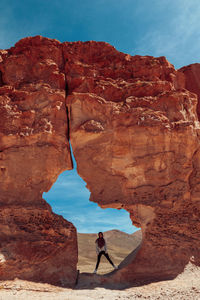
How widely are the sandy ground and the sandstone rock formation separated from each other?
413mm

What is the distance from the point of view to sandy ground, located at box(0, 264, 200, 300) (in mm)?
6070

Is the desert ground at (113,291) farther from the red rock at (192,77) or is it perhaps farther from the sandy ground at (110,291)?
the red rock at (192,77)

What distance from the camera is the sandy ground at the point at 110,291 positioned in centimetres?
607

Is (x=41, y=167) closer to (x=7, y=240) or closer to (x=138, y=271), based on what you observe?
(x=7, y=240)

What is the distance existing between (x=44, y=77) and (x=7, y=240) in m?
5.96

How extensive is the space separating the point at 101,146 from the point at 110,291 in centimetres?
451

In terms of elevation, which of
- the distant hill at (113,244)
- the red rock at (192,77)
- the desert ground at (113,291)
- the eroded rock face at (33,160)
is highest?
the red rock at (192,77)

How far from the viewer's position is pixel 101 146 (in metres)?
9.34

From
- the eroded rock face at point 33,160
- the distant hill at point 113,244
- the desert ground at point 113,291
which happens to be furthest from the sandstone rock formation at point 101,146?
the distant hill at point 113,244

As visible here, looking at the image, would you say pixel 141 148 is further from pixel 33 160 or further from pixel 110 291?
pixel 110 291

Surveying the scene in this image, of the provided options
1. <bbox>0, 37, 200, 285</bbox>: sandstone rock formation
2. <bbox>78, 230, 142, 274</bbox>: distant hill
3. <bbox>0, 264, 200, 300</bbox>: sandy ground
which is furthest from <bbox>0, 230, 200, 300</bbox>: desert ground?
<bbox>78, 230, 142, 274</bbox>: distant hill

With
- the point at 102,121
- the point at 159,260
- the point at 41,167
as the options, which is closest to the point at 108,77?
the point at 102,121

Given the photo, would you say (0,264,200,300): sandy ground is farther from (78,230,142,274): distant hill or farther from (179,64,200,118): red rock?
(78,230,142,274): distant hill

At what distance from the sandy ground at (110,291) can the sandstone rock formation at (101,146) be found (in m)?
0.41
